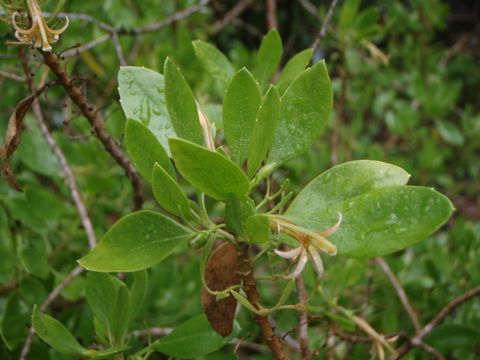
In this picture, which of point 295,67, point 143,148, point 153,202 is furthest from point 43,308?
point 153,202

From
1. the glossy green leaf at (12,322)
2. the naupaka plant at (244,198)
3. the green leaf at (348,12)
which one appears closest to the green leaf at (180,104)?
the naupaka plant at (244,198)

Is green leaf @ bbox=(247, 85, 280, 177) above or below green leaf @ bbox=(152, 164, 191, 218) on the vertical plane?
above

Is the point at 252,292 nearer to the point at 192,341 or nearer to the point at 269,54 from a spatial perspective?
the point at 192,341

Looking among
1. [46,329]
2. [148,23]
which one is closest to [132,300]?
[46,329]

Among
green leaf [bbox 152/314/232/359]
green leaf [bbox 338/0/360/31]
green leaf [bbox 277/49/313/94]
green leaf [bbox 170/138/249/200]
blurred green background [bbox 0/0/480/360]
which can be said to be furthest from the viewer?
green leaf [bbox 338/0/360/31]

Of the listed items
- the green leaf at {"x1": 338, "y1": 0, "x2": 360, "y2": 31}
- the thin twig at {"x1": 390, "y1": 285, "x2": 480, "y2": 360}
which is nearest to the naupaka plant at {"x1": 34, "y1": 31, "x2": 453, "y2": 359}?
the thin twig at {"x1": 390, "y1": 285, "x2": 480, "y2": 360}

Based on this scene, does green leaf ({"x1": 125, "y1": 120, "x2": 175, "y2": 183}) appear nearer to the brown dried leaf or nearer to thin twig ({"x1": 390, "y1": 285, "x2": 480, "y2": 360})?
the brown dried leaf

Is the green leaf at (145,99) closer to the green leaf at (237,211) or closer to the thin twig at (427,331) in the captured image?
the green leaf at (237,211)

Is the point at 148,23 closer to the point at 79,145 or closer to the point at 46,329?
the point at 79,145
